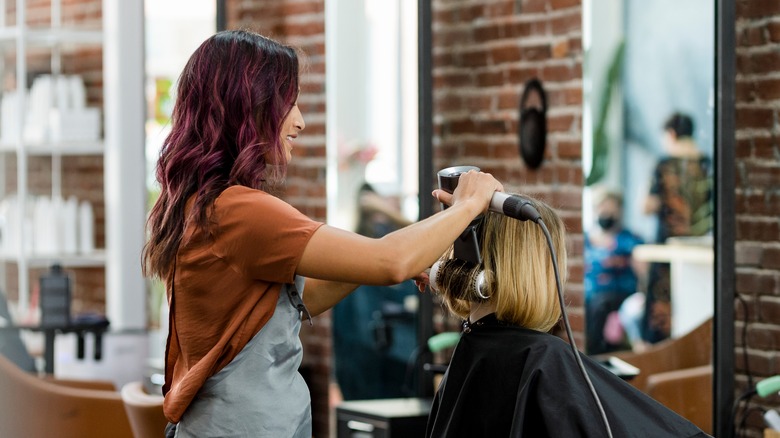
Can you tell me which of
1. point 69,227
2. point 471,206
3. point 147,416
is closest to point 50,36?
point 69,227

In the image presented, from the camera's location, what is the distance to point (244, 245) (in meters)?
1.82

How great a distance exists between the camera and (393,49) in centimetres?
461

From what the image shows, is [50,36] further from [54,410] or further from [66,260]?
[54,410]

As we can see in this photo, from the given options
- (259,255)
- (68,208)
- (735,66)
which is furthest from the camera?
(68,208)

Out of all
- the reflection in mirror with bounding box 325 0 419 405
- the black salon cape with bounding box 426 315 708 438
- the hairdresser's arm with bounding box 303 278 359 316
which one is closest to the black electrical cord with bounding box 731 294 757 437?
the reflection in mirror with bounding box 325 0 419 405

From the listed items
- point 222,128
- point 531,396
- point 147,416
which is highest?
point 222,128

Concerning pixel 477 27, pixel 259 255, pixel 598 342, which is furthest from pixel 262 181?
pixel 477 27

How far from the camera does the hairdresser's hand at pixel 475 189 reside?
188cm

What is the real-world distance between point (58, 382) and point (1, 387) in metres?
0.29

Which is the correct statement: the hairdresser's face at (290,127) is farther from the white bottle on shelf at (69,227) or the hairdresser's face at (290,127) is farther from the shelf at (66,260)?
the white bottle on shelf at (69,227)

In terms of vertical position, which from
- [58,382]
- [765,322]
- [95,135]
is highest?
[95,135]

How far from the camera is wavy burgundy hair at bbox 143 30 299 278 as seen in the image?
6.18 ft

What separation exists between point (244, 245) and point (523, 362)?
1.93ft

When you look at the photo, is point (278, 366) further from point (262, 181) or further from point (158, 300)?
point (158, 300)
